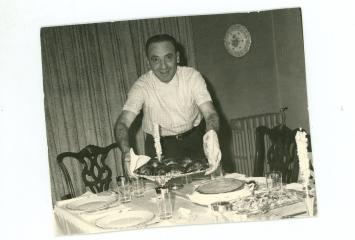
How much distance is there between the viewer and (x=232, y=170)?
208 centimetres

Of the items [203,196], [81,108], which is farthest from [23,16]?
[203,196]

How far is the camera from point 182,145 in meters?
1.85

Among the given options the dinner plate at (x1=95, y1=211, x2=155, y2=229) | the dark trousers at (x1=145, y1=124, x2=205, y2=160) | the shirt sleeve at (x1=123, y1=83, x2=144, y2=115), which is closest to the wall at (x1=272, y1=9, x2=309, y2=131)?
the dark trousers at (x1=145, y1=124, x2=205, y2=160)

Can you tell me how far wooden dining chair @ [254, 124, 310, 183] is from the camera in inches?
71.6

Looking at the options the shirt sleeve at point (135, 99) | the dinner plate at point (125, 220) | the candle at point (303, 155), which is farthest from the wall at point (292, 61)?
the dinner plate at point (125, 220)

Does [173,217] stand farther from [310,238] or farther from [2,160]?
[2,160]

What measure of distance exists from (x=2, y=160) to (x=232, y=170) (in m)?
0.99

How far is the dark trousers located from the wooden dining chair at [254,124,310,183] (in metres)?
0.28

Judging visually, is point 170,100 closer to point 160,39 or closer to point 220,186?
point 160,39

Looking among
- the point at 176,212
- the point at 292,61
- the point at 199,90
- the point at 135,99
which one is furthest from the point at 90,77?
the point at 292,61

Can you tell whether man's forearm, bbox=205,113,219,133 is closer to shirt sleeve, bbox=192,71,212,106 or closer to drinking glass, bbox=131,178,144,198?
shirt sleeve, bbox=192,71,212,106

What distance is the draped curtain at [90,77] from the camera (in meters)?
1.67

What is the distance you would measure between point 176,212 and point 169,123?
46 centimetres

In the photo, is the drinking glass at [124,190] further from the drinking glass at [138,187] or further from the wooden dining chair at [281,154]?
the wooden dining chair at [281,154]
